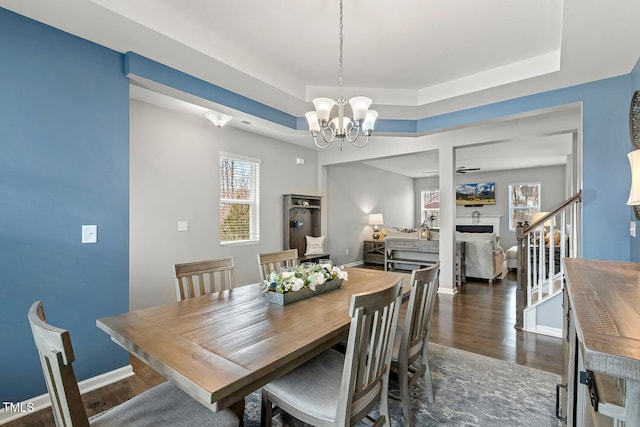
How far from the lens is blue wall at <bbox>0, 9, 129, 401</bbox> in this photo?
1893 mm

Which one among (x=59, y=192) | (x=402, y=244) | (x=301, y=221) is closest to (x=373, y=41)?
(x=59, y=192)

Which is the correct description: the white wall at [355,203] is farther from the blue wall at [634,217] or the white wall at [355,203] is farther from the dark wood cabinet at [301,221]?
the blue wall at [634,217]

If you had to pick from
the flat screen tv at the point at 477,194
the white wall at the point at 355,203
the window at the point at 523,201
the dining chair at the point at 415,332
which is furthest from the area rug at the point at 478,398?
the flat screen tv at the point at 477,194

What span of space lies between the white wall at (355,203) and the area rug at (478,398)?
4.37 m

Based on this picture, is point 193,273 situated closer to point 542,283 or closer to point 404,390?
point 404,390

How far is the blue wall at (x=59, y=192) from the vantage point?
1.89 metres

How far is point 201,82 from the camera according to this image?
9.27 ft

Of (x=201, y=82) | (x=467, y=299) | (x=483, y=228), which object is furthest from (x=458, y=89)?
(x=483, y=228)

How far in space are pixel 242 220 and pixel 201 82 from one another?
7.94ft

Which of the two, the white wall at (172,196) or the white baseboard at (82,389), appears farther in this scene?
the white wall at (172,196)

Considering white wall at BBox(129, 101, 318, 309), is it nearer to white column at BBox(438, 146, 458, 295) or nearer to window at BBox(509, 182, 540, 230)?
white column at BBox(438, 146, 458, 295)

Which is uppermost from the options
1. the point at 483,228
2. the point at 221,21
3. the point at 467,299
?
the point at 221,21

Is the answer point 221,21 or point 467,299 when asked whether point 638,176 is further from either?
point 467,299

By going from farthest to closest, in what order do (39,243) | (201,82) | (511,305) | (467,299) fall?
(467,299) < (511,305) < (201,82) < (39,243)
